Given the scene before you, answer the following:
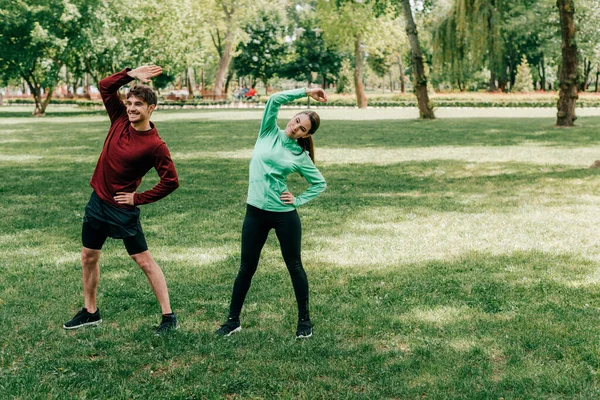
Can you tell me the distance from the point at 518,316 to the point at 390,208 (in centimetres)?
521

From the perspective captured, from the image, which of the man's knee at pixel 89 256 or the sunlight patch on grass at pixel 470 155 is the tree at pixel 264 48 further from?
the man's knee at pixel 89 256

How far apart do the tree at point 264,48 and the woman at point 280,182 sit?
7334cm

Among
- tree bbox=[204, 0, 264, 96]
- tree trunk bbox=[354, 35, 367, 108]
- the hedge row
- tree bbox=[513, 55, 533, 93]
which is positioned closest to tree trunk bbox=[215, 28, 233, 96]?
tree bbox=[204, 0, 264, 96]

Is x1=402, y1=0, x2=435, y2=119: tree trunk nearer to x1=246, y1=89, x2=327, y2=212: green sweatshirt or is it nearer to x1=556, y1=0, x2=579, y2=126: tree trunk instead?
x1=556, y1=0, x2=579, y2=126: tree trunk

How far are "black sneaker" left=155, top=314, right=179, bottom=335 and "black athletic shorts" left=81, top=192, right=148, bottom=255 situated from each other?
1.92 feet

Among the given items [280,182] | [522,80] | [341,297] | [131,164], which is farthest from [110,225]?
[522,80]

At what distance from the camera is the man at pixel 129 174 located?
4973mm

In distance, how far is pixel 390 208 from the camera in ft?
35.5

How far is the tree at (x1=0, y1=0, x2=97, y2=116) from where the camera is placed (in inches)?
1563

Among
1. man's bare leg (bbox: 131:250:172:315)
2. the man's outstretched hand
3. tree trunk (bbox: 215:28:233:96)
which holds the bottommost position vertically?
man's bare leg (bbox: 131:250:172:315)

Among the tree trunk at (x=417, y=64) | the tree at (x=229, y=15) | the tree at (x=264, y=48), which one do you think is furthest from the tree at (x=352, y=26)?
the tree at (x=264, y=48)

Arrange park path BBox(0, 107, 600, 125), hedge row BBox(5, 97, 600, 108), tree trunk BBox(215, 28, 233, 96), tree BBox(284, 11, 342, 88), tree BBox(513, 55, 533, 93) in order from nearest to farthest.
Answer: park path BBox(0, 107, 600, 125) → hedge row BBox(5, 97, 600, 108) → tree trunk BBox(215, 28, 233, 96) → tree BBox(513, 55, 533, 93) → tree BBox(284, 11, 342, 88)

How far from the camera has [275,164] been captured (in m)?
5.00

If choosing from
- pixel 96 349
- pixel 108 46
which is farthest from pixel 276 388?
pixel 108 46
